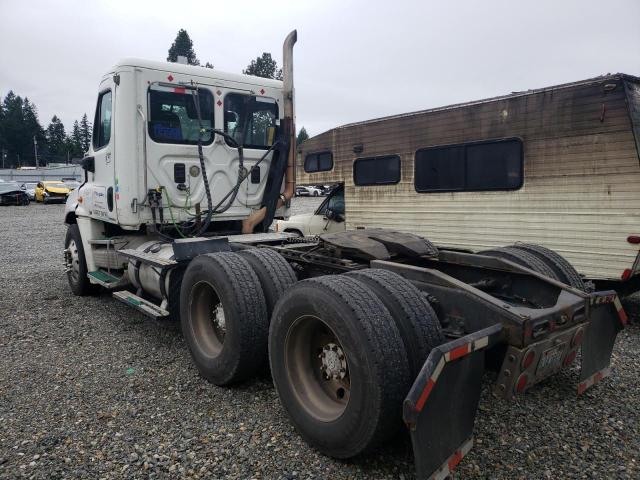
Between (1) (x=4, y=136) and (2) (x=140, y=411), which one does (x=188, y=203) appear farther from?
(1) (x=4, y=136)

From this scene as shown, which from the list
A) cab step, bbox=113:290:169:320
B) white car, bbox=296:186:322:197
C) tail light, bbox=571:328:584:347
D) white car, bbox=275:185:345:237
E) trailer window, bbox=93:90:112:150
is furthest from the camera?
white car, bbox=296:186:322:197

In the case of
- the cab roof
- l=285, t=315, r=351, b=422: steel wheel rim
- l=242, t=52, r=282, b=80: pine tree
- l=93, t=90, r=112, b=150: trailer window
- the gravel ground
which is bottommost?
the gravel ground

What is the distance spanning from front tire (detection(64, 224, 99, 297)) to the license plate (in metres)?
5.95

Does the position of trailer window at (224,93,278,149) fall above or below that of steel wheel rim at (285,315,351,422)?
above


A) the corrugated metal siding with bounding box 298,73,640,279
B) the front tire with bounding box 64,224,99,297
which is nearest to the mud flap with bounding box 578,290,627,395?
the corrugated metal siding with bounding box 298,73,640,279

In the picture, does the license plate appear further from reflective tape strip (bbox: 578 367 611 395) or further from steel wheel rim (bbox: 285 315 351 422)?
steel wheel rim (bbox: 285 315 351 422)

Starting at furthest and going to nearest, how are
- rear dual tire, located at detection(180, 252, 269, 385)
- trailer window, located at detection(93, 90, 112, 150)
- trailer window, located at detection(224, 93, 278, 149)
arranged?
1. trailer window, located at detection(224, 93, 278, 149)
2. trailer window, located at detection(93, 90, 112, 150)
3. rear dual tire, located at detection(180, 252, 269, 385)

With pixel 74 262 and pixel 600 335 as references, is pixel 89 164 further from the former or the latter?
pixel 600 335

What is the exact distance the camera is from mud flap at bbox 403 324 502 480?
217 centimetres

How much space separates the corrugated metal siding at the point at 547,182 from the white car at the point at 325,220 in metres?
A: 1.18

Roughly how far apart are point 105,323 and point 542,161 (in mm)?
5661

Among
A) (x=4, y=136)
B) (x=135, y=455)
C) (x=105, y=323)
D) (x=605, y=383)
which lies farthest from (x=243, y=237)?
(x=4, y=136)

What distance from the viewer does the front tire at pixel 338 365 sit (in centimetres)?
245

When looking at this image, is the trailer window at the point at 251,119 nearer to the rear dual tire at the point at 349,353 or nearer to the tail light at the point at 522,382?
the rear dual tire at the point at 349,353
